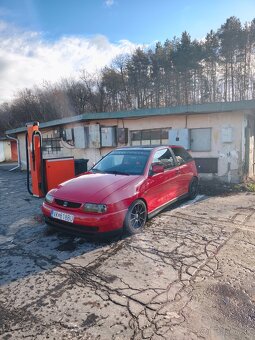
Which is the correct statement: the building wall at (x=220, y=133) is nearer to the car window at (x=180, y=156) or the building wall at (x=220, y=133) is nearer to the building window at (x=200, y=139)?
the building window at (x=200, y=139)

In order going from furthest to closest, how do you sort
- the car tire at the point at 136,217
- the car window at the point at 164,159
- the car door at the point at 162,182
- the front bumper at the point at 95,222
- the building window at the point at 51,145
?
the building window at the point at 51,145, the car window at the point at 164,159, the car door at the point at 162,182, the car tire at the point at 136,217, the front bumper at the point at 95,222

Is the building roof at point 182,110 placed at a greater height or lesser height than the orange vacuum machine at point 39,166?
greater

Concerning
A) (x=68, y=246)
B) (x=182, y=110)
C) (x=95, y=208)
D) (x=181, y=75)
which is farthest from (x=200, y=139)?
(x=181, y=75)

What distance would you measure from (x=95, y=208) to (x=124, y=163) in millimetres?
1691

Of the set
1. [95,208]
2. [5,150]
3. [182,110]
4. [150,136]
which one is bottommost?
[95,208]

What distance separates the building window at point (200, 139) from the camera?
991cm

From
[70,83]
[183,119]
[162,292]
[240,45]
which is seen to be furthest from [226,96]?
[162,292]

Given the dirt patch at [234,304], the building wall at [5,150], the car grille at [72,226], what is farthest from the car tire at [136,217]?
the building wall at [5,150]

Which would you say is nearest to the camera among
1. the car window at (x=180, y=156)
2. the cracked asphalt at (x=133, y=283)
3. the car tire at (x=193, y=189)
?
the cracked asphalt at (x=133, y=283)

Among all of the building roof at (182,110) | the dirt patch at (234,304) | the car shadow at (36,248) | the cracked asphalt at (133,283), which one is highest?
the building roof at (182,110)

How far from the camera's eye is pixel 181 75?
28719mm

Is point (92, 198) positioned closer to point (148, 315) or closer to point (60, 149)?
point (148, 315)

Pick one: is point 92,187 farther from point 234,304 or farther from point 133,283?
point 234,304

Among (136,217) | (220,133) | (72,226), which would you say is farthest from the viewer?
(220,133)
